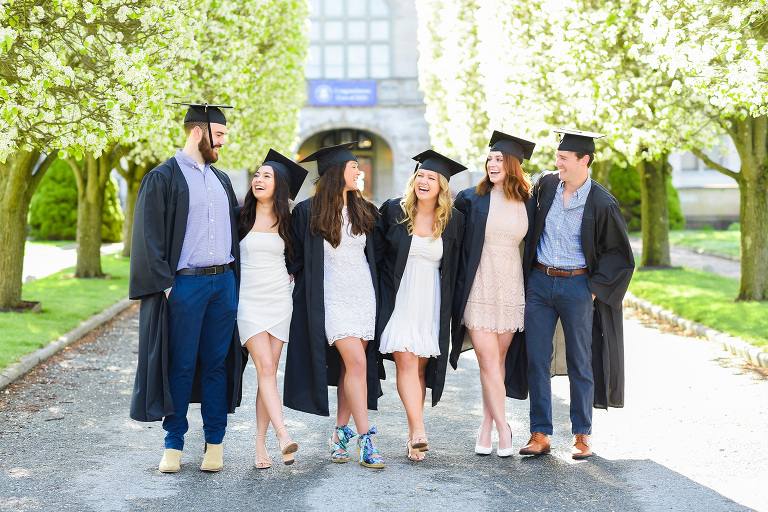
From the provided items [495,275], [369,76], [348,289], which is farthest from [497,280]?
[369,76]

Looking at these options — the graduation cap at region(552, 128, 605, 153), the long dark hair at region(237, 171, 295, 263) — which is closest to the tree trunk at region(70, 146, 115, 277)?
the long dark hair at region(237, 171, 295, 263)

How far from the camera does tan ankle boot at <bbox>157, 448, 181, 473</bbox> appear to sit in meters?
5.78

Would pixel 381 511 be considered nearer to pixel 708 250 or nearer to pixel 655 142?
A: pixel 655 142

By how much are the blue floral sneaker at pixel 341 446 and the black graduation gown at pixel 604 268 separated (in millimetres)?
1669

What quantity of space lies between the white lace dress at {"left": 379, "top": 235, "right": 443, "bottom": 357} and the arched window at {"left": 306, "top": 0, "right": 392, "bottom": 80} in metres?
37.2

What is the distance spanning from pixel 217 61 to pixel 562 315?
1021 centimetres

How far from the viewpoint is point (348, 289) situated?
238 inches

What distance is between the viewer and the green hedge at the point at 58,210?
3072 cm

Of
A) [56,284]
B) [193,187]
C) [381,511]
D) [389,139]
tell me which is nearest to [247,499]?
[381,511]

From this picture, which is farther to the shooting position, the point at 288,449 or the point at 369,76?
the point at 369,76

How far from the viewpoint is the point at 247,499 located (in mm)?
5223

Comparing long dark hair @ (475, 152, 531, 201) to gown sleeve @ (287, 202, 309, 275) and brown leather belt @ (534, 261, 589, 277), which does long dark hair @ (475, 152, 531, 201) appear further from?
gown sleeve @ (287, 202, 309, 275)

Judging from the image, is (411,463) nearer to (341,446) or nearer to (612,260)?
A: (341,446)

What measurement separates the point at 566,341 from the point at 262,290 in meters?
2.08
